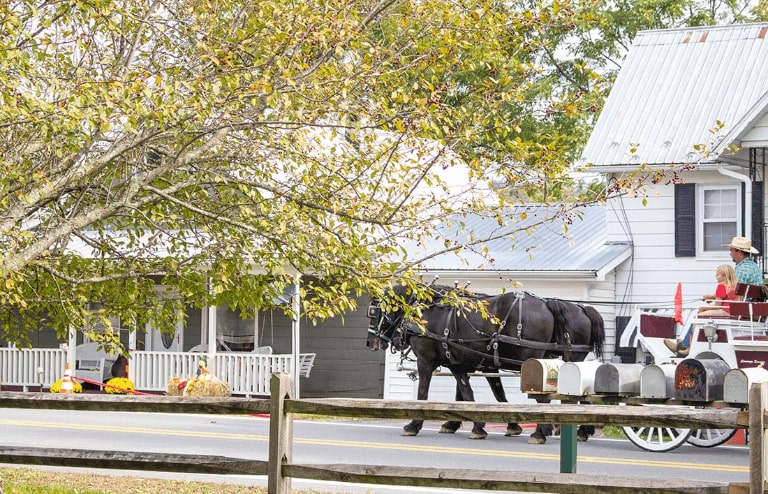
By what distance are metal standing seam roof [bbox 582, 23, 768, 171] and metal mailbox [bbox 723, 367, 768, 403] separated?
1259 centimetres

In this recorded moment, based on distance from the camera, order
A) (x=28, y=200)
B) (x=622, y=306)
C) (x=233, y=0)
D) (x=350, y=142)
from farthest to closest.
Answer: (x=622, y=306)
(x=350, y=142)
(x=233, y=0)
(x=28, y=200)

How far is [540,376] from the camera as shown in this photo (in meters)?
9.48

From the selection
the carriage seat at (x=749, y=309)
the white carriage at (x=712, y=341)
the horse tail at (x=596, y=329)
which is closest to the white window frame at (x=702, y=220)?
the white carriage at (x=712, y=341)

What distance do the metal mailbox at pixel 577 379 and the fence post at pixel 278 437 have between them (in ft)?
8.80

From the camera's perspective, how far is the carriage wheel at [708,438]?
50.9 ft

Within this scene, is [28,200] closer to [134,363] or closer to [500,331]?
[500,331]

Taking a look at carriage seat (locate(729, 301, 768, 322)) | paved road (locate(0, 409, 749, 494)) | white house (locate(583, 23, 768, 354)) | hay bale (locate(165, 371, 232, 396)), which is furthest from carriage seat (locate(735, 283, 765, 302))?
hay bale (locate(165, 371, 232, 396))

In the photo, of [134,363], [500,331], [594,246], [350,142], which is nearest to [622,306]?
[594,246]

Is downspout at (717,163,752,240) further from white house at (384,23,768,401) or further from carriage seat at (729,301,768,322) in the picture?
carriage seat at (729,301,768,322)

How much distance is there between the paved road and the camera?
13.2 m

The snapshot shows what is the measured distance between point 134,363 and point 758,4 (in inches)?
789

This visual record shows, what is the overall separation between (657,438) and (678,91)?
8.91 metres

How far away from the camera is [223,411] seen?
765cm

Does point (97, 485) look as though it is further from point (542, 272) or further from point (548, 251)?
point (548, 251)
